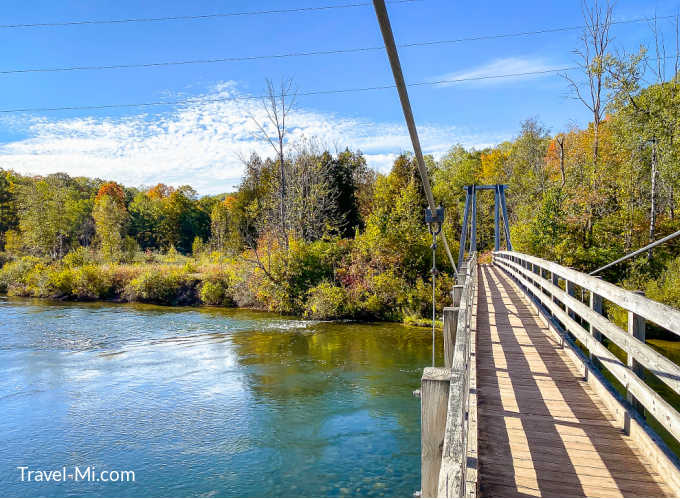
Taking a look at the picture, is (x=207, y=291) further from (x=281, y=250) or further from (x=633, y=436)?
(x=633, y=436)

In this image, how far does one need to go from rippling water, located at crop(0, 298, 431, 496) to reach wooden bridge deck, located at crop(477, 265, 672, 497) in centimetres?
346

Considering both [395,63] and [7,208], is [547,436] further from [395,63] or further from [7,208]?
[7,208]

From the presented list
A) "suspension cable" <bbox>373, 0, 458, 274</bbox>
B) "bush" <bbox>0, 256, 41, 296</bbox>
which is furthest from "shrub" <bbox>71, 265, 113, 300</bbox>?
"suspension cable" <bbox>373, 0, 458, 274</bbox>

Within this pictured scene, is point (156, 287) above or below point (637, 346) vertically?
below

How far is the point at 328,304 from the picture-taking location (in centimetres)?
2039

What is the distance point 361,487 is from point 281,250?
58.3 ft

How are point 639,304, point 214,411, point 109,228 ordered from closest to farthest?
point 639,304 → point 214,411 → point 109,228

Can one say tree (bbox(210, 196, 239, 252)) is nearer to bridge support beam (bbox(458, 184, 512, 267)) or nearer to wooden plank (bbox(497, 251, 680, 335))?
bridge support beam (bbox(458, 184, 512, 267))

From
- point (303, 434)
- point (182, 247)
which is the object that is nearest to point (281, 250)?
point (303, 434)

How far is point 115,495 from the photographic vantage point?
667cm

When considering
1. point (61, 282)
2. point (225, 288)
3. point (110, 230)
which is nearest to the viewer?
point (225, 288)

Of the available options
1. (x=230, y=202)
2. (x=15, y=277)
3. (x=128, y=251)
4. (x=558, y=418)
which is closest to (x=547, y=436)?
(x=558, y=418)

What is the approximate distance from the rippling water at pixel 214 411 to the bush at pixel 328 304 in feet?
12.0

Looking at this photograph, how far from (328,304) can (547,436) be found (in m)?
17.5
